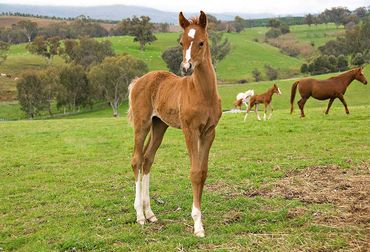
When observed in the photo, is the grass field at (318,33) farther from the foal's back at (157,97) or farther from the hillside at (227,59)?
the foal's back at (157,97)

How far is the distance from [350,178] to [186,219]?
3.79 m

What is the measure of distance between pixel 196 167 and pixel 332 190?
3.20 metres

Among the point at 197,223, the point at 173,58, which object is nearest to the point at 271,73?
the point at 173,58


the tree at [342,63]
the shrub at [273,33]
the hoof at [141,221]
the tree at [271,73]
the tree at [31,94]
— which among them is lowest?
the tree at [31,94]

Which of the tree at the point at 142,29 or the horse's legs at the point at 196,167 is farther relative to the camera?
the tree at the point at 142,29

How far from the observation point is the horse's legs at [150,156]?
6949mm

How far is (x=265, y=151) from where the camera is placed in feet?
40.0

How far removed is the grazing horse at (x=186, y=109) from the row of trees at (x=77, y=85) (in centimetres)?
4944

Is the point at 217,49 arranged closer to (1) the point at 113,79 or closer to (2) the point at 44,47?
(1) the point at 113,79

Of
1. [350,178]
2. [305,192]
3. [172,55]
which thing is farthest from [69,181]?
[172,55]

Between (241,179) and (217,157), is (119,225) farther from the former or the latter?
(217,157)

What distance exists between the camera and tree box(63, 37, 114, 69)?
7762 centimetres

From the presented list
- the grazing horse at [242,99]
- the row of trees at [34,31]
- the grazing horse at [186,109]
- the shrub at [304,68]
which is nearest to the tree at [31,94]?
the grazing horse at [242,99]

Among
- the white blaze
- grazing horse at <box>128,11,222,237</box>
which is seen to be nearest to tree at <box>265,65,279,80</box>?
grazing horse at <box>128,11,222,237</box>
